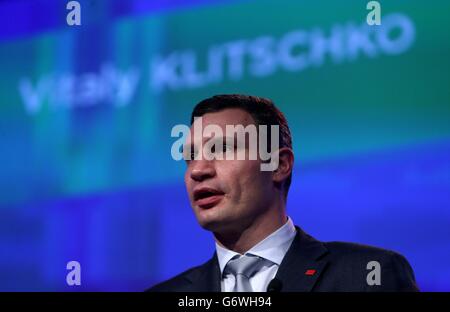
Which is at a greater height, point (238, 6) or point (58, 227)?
point (238, 6)

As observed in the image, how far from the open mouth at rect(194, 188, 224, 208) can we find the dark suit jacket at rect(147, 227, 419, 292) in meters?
0.26

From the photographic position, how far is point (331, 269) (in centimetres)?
266

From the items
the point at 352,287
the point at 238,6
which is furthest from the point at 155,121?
the point at 352,287

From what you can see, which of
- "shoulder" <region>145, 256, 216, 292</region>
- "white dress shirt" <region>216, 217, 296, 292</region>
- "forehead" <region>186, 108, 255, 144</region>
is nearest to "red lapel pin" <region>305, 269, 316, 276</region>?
"white dress shirt" <region>216, 217, 296, 292</region>

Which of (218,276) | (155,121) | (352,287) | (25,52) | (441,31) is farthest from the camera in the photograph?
(25,52)

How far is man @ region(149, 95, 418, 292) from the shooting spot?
2625 millimetres

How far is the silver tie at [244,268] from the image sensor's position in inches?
105

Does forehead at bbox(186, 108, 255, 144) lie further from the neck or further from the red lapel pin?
the red lapel pin

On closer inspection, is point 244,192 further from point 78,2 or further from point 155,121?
point 78,2

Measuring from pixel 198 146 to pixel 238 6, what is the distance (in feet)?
3.76

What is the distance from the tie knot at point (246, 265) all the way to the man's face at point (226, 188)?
0.11 metres

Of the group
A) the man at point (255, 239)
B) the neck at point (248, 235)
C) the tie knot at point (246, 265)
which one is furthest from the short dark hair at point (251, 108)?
the tie knot at point (246, 265)

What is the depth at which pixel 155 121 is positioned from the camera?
11.9 ft

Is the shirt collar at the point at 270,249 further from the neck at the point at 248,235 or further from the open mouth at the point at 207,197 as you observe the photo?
the open mouth at the point at 207,197
